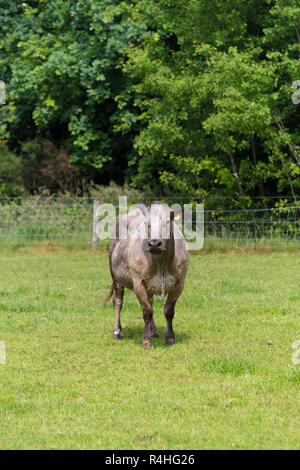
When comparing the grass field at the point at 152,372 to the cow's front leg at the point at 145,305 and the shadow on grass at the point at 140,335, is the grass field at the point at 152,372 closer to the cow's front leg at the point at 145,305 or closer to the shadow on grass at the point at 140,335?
the shadow on grass at the point at 140,335

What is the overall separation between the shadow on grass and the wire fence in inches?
437

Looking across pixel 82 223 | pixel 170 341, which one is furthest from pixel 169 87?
pixel 170 341

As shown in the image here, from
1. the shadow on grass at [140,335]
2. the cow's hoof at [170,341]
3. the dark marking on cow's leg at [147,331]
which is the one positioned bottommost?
the shadow on grass at [140,335]

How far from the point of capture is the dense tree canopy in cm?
2142

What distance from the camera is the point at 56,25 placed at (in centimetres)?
2561

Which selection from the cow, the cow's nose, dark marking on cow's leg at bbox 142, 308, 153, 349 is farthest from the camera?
dark marking on cow's leg at bbox 142, 308, 153, 349

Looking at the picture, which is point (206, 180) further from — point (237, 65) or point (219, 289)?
point (219, 289)

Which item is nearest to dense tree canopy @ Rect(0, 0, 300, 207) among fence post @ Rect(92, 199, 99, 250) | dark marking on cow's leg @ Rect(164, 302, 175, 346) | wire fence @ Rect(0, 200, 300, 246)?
wire fence @ Rect(0, 200, 300, 246)

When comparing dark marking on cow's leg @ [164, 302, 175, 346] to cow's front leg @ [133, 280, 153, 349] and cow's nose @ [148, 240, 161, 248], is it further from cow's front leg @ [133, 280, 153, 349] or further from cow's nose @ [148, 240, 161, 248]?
cow's nose @ [148, 240, 161, 248]

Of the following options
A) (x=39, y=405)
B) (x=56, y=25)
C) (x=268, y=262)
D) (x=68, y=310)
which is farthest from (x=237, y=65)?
(x=39, y=405)

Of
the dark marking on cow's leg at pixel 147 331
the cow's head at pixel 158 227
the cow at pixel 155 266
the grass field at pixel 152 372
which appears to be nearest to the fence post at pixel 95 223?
the grass field at pixel 152 372

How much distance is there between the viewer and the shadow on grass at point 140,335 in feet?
32.7

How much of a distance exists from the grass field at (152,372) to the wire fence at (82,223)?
7219 millimetres

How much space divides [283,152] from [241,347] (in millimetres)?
15156
